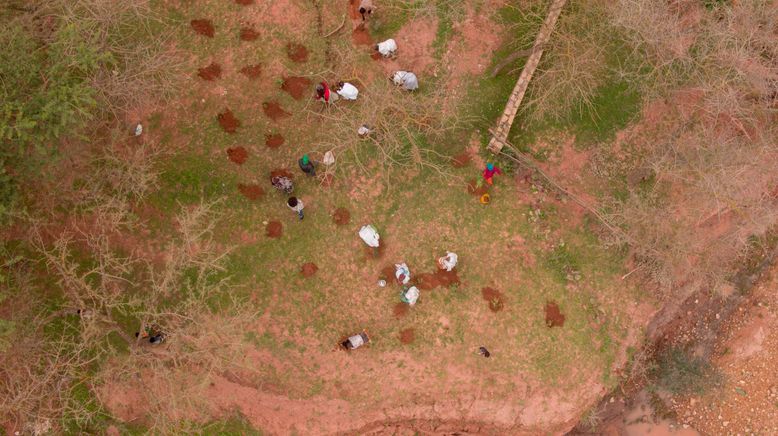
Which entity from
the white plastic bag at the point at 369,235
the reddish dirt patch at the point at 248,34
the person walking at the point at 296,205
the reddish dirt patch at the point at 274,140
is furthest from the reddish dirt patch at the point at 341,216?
the reddish dirt patch at the point at 248,34

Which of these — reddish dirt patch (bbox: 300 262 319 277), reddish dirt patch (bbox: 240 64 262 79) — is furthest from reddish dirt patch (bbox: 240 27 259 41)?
reddish dirt patch (bbox: 300 262 319 277)

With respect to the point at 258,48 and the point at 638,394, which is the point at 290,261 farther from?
the point at 638,394

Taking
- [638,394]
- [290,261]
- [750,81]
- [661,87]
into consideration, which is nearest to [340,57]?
[290,261]

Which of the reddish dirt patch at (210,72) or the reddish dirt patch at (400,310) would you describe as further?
the reddish dirt patch at (210,72)

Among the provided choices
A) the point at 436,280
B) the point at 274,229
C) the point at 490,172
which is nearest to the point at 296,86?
the point at 274,229

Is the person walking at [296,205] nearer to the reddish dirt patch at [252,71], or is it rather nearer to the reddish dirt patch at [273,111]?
the reddish dirt patch at [273,111]

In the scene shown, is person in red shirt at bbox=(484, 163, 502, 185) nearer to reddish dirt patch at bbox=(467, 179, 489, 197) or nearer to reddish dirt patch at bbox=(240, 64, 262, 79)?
reddish dirt patch at bbox=(467, 179, 489, 197)
